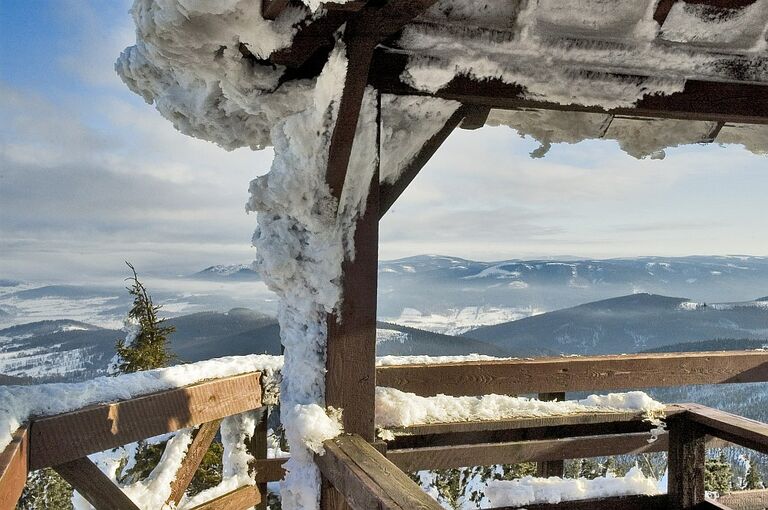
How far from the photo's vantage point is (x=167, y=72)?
209 centimetres

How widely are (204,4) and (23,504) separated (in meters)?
19.1

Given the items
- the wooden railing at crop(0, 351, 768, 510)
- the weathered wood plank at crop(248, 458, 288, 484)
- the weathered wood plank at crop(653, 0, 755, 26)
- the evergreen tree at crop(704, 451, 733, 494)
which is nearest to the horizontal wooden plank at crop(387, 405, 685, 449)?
the wooden railing at crop(0, 351, 768, 510)

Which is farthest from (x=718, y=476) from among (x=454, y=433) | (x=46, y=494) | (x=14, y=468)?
(x=46, y=494)

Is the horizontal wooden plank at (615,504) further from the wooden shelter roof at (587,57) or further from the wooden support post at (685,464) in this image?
the wooden shelter roof at (587,57)

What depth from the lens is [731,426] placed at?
248 cm

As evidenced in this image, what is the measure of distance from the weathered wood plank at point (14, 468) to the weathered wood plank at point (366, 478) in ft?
2.72

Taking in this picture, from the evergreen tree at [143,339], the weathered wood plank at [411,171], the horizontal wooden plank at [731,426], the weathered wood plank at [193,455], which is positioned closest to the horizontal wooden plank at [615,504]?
the horizontal wooden plank at [731,426]

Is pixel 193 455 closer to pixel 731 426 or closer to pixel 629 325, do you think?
pixel 731 426

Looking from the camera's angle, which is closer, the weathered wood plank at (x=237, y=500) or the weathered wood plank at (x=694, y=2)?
the weathered wood plank at (x=694, y=2)

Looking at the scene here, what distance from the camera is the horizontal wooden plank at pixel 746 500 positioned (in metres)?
2.74

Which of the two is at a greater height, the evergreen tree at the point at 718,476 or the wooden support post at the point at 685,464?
the wooden support post at the point at 685,464

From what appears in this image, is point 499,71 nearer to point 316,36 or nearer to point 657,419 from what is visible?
point 316,36

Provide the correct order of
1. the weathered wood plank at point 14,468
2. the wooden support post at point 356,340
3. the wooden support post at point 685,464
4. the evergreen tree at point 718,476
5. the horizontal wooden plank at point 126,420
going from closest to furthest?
the weathered wood plank at point 14,468 < the horizontal wooden plank at point 126,420 < the wooden support post at point 356,340 < the wooden support post at point 685,464 < the evergreen tree at point 718,476

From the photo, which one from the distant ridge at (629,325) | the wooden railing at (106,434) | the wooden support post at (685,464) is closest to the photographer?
the wooden railing at (106,434)
